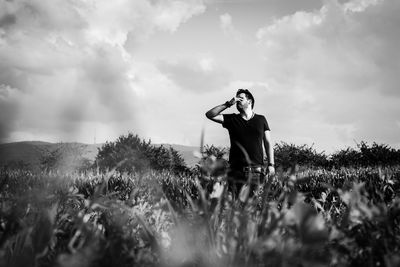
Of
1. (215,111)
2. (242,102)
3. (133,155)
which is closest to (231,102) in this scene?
(242,102)

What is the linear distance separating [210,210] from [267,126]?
3.86 meters

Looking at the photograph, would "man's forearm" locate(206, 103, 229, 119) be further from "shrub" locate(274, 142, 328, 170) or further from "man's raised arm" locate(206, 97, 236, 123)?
"shrub" locate(274, 142, 328, 170)

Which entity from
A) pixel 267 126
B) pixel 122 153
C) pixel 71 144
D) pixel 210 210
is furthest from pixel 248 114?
pixel 71 144

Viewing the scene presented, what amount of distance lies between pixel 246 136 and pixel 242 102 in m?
0.51

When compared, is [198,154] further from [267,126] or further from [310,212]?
[267,126]

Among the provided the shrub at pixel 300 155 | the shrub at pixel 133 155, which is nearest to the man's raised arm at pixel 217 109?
the shrub at pixel 133 155

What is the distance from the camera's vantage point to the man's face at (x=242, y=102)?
481cm

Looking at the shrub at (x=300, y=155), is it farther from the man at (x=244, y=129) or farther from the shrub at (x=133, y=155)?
the man at (x=244, y=129)

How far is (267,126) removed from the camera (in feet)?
16.5

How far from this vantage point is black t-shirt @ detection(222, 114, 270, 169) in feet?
15.0

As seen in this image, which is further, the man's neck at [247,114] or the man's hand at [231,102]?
the man's neck at [247,114]

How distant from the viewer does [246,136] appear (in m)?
4.71

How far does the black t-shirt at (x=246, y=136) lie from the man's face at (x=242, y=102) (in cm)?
14

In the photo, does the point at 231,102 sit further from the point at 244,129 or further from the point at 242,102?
the point at 244,129
